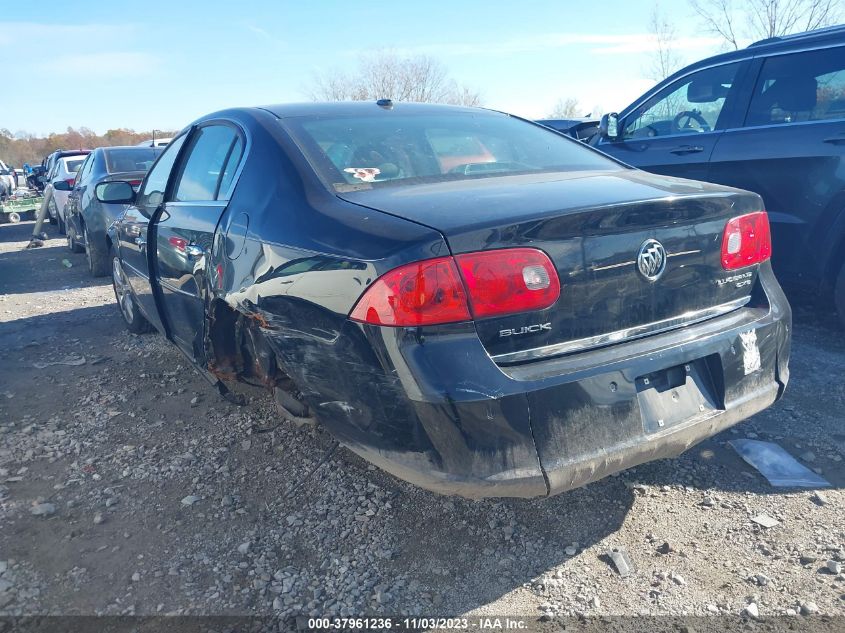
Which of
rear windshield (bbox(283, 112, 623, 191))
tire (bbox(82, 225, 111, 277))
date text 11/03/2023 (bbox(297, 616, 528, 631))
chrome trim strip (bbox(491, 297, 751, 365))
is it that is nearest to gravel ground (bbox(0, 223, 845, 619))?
date text 11/03/2023 (bbox(297, 616, 528, 631))

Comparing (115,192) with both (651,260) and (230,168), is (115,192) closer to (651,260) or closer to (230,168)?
(230,168)

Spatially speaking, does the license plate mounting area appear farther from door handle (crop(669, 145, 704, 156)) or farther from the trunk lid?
door handle (crop(669, 145, 704, 156))

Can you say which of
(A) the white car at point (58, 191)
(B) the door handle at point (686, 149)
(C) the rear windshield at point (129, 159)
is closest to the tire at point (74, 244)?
(C) the rear windshield at point (129, 159)

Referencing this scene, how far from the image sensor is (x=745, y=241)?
8.17 feet

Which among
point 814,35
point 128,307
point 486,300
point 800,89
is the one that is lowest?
point 128,307

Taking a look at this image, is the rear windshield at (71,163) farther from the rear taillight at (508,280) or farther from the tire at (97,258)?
the rear taillight at (508,280)

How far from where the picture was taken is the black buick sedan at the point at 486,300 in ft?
6.26

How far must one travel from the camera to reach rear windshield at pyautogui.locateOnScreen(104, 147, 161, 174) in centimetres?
838

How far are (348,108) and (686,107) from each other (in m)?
3.13

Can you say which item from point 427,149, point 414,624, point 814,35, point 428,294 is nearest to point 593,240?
point 428,294

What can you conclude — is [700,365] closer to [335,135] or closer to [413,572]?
[413,572]

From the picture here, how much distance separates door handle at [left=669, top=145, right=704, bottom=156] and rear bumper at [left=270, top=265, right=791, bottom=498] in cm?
289

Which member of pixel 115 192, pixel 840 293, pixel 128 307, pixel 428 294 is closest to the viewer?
pixel 428 294

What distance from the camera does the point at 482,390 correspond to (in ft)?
6.15
